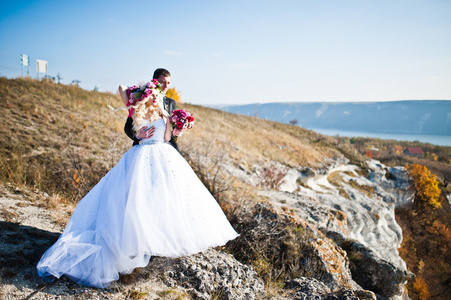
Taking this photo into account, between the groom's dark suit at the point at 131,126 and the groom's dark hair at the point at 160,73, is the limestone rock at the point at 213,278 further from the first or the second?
the groom's dark hair at the point at 160,73

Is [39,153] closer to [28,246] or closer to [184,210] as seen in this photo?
[28,246]

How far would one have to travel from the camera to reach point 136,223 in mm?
2756

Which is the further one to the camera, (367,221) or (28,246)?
(367,221)

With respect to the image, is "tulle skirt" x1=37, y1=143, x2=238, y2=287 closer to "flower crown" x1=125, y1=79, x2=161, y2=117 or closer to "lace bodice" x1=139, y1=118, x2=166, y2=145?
"lace bodice" x1=139, y1=118, x2=166, y2=145

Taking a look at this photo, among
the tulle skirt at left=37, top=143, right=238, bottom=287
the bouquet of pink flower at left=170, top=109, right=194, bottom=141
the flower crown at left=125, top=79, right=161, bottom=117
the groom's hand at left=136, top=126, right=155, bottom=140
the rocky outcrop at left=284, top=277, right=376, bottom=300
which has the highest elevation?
the flower crown at left=125, top=79, right=161, bottom=117

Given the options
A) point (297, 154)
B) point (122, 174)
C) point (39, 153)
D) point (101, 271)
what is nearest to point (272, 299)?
point (101, 271)

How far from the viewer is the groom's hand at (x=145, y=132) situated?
3.45 metres

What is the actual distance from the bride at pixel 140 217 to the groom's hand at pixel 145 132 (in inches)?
2.2

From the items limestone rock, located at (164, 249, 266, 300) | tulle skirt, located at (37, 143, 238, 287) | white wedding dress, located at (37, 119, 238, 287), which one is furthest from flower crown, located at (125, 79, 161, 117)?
limestone rock, located at (164, 249, 266, 300)

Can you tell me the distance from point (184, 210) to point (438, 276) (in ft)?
143

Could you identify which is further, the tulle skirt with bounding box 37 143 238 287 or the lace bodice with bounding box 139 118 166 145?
the lace bodice with bounding box 139 118 166 145

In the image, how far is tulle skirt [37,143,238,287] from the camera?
273 cm

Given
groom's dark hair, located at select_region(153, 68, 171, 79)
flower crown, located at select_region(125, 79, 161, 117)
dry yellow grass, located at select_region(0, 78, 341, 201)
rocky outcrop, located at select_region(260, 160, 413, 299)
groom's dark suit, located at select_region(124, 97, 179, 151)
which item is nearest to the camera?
flower crown, located at select_region(125, 79, 161, 117)

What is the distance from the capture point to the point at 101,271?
2729 mm
